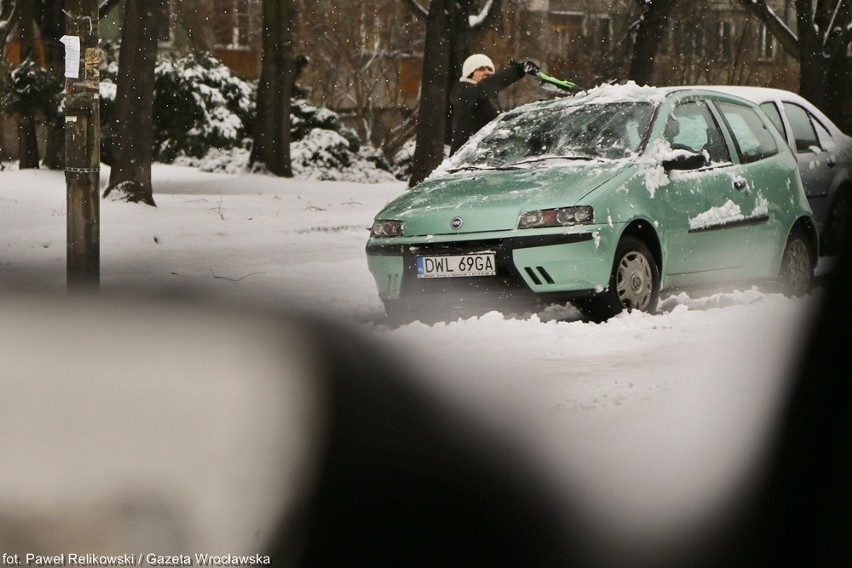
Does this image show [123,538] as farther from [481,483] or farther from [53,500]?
[481,483]

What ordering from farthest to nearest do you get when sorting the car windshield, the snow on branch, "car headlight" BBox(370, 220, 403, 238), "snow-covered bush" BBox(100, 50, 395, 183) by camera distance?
"snow-covered bush" BBox(100, 50, 395, 183)
the snow on branch
the car windshield
"car headlight" BBox(370, 220, 403, 238)

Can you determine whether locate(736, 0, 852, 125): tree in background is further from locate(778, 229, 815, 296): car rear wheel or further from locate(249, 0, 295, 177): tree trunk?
locate(778, 229, 815, 296): car rear wheel

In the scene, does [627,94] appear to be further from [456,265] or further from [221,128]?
[221,128]

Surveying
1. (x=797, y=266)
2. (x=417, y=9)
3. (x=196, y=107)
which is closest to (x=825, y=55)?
(x=417, y=9)

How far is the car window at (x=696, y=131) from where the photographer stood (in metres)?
8.75

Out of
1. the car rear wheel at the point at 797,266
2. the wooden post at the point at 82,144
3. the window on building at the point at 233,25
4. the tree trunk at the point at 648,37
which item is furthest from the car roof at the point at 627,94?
the window on building at the point at 233,25

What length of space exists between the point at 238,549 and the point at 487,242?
14.5 feet

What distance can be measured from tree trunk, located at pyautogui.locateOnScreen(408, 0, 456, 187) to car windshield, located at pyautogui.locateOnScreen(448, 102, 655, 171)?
32.2ft

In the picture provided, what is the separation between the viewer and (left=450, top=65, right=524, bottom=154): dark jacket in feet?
36.4

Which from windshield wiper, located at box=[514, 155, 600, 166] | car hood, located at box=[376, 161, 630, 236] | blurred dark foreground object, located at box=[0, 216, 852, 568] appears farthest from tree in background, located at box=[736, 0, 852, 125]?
blurred dark foreground object, located at box=[0, 216, 852, 568]

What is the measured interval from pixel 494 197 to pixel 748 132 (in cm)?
242

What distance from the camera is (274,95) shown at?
23.2m

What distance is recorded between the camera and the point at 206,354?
373 centimetres

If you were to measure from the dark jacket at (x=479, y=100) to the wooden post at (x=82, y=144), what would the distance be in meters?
3.36
